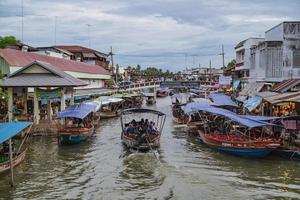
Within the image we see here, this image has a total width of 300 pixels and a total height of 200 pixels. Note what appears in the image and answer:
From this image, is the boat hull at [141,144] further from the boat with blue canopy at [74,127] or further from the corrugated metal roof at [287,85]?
the corrugated metal roof at [287,85]

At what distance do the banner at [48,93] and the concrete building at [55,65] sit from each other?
484 centimetres

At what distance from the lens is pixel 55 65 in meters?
46.6

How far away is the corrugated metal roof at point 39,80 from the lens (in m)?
32.5

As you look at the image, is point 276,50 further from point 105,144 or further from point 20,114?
point 20,114

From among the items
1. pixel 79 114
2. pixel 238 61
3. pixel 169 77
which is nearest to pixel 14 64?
pixel 79 114

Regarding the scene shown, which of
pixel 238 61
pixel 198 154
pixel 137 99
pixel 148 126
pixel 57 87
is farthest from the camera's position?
pixel 238 61

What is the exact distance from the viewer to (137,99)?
67.9 m

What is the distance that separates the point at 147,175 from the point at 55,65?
91.3ft

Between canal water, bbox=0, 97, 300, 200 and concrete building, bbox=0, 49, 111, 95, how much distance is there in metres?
10.0

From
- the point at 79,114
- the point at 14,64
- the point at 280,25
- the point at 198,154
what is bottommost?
the point at 198,154

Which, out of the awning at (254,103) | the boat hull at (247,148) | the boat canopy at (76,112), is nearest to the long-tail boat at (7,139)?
the boat canopy at (76,112)

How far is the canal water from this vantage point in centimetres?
1859

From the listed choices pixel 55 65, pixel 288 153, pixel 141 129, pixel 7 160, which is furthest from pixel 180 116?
pixel 7 160

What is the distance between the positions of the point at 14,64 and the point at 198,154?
730 inches
